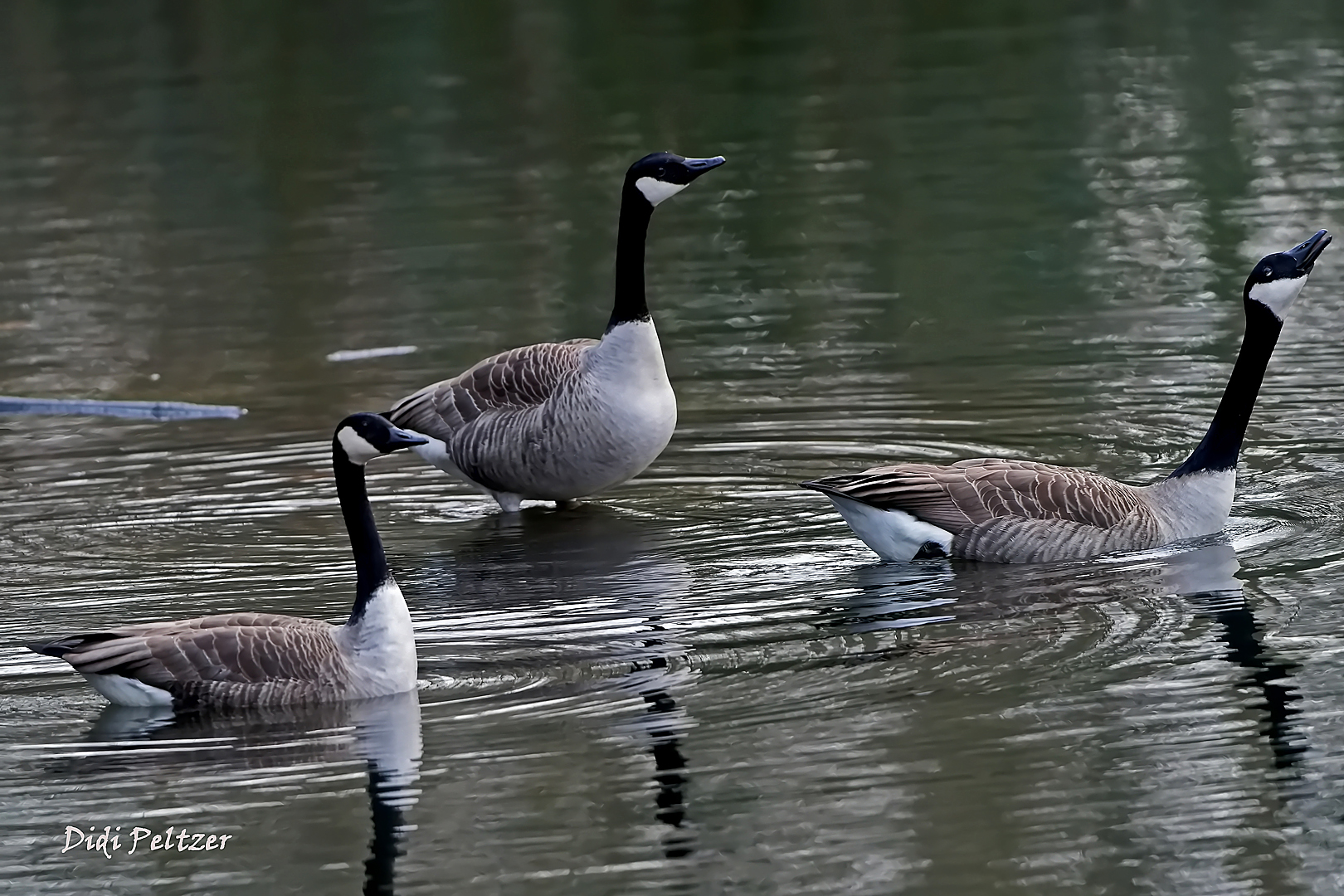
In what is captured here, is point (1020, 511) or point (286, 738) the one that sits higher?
point (1020, 511)

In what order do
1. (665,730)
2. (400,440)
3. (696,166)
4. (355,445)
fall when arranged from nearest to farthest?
(665,730) < (400,440) < (355,445) < (696,166)

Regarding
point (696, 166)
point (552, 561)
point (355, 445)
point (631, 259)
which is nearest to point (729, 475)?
point (631, 259)

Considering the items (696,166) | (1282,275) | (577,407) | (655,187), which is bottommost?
(577,407)

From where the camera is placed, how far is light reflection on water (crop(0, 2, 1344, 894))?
7.32m

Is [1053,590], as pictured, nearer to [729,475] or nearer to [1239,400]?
[1239,400]

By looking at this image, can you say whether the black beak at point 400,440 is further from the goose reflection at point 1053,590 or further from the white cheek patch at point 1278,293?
the white cheek patch at point 1278,293

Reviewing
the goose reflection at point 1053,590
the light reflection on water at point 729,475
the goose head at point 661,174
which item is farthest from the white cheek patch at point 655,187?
the goose reflection at point 1053,590

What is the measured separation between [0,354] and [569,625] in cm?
908

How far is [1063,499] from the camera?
10.3 m

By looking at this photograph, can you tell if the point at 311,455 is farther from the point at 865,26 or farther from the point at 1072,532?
the point at 865,26

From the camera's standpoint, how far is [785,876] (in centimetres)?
682

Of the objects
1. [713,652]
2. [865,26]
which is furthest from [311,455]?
[865,26]

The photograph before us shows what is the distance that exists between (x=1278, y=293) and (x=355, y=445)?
15.6ft

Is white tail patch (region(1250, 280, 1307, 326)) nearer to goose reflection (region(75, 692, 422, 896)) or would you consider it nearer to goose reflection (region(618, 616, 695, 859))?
goose reflection (region(618, 616, 695, 859))
